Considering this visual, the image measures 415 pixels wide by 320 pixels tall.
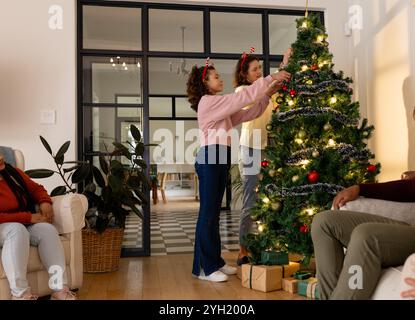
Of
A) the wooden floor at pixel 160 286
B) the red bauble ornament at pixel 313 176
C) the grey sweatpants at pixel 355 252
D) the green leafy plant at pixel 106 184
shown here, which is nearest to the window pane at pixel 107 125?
the green leafy plant at pixel 106 184

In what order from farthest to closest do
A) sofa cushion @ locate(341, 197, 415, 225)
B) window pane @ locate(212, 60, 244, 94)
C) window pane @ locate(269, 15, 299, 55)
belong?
window pane @ locate(212, 60, 244, 94) < window pane @ locate(269, 15, 299, 55) < sofa cushion @ locate(341, 197, 415, 225)

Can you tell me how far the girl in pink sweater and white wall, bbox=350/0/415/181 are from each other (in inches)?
40.6

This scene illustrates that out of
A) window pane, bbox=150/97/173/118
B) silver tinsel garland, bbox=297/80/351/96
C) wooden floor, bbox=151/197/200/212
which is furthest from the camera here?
window pane, bbox=150/97/173/118

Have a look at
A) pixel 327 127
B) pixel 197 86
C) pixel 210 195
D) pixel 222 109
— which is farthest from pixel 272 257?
pixel 197 86

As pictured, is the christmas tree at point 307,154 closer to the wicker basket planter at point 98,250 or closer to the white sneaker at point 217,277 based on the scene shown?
the white sneaker at point 217,277

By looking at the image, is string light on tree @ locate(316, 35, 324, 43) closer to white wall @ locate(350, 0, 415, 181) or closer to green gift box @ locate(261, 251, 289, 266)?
white wall @ locate(350, 0, 415, 181)

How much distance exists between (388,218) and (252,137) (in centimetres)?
150

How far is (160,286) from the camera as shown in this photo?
2.86 meters

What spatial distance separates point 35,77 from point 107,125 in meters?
0.71

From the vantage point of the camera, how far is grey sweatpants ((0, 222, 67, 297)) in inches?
87.9

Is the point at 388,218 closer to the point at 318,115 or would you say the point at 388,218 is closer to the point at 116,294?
the point at 318,115

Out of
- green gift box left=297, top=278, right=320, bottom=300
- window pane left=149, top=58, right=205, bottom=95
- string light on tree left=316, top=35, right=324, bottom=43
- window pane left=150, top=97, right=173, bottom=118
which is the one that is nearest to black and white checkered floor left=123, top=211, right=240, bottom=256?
green gift box left=297, top=278, right=320, bottom=300
